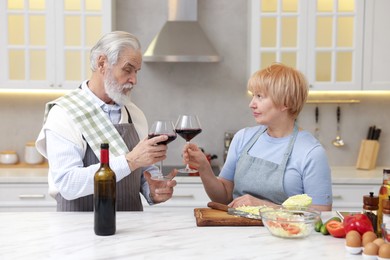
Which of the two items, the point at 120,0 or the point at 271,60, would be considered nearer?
the point at 271,60

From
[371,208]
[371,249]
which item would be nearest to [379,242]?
[371,249]

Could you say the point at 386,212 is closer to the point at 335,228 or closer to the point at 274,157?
the point at 335,228

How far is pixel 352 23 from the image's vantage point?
13.3 feet

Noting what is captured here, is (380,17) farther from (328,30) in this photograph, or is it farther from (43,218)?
(43,218)

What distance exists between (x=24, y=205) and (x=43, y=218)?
1808 millimetres

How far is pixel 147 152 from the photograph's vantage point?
207 cm

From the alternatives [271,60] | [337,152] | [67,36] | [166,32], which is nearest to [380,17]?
[271,60]

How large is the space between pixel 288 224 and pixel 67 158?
945 millimetres

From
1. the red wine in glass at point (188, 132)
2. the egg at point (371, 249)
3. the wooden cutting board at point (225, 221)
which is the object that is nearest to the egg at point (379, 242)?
the egg at point (371, 249)

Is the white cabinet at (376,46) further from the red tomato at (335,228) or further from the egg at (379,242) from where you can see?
the egg at (379,242)

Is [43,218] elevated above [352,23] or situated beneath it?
situated beneath

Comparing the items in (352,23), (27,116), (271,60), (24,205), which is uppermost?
(352,23)

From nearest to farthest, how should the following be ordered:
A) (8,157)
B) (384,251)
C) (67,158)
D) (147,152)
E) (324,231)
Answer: (384,251), (324,231), (147,152), (67,158), (8,157)

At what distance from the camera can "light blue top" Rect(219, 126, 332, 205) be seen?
229 cm
